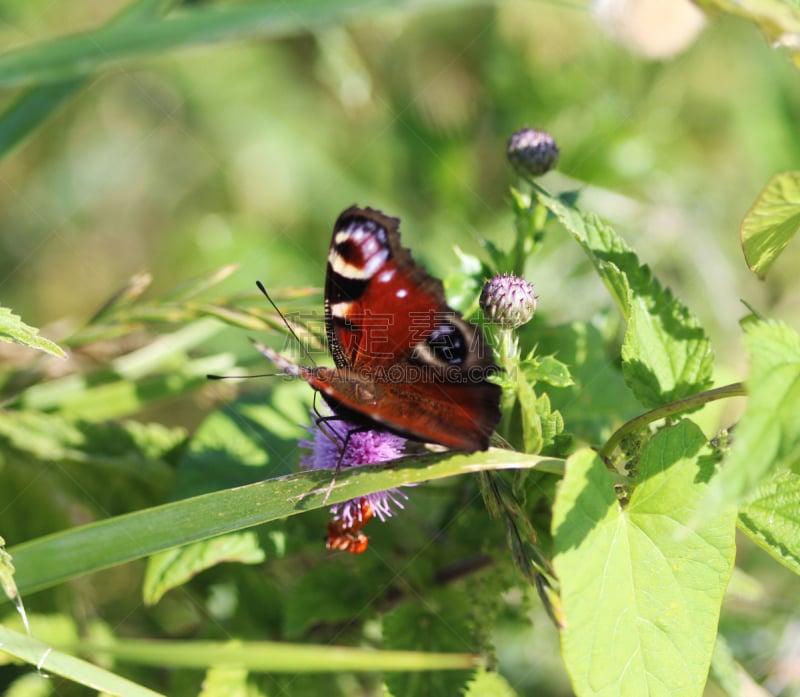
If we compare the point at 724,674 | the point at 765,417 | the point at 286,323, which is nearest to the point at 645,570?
the point at 765,417

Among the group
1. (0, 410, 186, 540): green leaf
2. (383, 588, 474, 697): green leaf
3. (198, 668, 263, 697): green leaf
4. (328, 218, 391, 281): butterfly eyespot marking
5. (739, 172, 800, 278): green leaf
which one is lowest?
(198, 668, 263, 697): green leaf

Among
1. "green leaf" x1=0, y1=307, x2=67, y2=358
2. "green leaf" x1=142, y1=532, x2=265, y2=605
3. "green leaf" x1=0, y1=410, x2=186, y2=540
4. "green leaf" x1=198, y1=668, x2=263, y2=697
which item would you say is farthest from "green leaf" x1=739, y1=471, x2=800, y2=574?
"green leaf" x1=0, y1=410, x2=186, y2=540

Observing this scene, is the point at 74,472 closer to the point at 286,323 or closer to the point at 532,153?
the point at 286,323

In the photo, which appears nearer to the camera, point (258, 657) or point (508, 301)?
point (258, 657)

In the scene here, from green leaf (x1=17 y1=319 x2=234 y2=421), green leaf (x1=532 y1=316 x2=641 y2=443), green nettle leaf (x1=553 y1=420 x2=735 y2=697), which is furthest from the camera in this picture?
green leaf (x1=17 y1=319 x2=234 y2=421)

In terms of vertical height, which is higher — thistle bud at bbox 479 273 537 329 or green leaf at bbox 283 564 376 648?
thistle bud at bbox 479 273 537 329

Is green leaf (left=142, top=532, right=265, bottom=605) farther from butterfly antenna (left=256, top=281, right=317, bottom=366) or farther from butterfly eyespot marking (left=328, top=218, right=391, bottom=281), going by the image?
butterfly eyespot marking (left=328, top=218, right=391, bottom=281)
